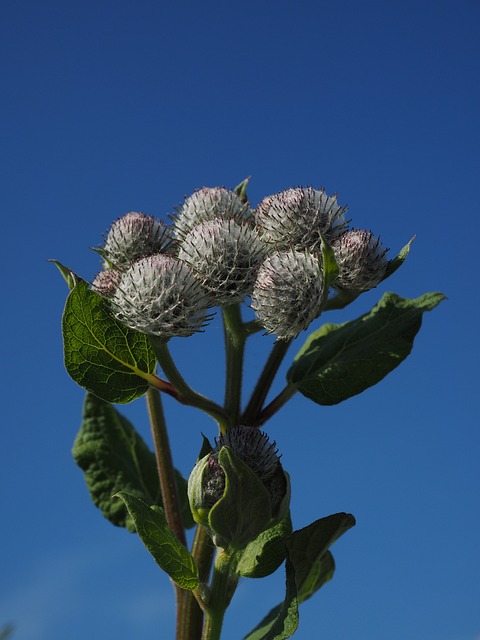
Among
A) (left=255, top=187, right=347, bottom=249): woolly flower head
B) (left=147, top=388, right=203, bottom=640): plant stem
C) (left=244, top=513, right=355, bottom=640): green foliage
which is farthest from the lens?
(left=147, top=388, right=203, bottom=640): plant stem

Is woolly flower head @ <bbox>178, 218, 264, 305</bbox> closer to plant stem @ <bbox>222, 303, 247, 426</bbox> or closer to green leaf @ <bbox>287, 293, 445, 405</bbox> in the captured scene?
plant stem @ <bbox>222, 303, 247, 426</bbox>

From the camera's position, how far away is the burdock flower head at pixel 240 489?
10.2ft

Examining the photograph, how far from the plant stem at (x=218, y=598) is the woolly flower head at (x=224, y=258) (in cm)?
104

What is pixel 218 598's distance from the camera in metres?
3.44

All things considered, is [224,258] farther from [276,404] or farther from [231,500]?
[231,500]

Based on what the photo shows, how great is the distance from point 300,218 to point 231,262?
0.36 meters

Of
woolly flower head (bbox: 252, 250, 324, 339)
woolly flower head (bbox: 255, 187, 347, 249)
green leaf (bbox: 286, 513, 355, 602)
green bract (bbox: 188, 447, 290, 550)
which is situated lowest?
green leaf (bbox: 286, 513, 355, 602)

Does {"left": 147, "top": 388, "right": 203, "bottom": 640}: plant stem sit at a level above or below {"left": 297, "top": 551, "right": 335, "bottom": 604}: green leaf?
above

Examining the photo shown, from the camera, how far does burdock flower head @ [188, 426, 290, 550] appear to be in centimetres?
311

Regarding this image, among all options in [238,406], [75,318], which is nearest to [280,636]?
[238,406]

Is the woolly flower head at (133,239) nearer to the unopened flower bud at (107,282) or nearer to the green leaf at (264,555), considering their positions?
the unopened flower bud at (107,282)

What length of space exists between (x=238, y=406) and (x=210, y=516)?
0.58m

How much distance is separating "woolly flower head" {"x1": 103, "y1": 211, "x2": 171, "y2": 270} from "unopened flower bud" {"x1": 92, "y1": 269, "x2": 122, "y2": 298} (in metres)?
0.06

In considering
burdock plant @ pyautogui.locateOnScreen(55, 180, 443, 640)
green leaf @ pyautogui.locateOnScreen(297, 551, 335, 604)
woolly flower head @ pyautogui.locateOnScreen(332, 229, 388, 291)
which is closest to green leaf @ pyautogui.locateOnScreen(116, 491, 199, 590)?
burdock plant @ pyautogui.locateOnScreen(55, 180, 443, 640)
